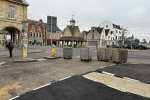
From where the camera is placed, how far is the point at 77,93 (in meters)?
3.66

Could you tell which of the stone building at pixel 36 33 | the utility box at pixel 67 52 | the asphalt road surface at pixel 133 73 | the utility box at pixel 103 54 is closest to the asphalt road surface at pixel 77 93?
the asphalt road surface at pixel 133 73

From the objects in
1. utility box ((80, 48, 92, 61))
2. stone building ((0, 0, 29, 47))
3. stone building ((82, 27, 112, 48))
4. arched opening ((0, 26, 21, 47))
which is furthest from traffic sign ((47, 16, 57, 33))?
stone building ((82, 27, 112, 48))

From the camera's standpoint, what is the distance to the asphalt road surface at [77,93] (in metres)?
3.38

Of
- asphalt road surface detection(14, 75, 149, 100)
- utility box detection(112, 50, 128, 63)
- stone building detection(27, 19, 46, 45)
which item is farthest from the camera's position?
stone building detection(27, 19, 46, 45)

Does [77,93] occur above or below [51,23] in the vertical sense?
below

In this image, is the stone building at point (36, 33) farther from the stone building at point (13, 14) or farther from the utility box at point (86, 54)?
the utility box at point (86, 54)

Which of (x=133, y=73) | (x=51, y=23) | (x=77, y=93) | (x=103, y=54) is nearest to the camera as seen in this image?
(x=77, y=93)

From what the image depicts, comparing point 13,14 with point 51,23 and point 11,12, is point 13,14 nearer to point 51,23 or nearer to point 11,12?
point 11,12

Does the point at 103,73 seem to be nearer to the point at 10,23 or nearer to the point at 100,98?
the point at 100,98

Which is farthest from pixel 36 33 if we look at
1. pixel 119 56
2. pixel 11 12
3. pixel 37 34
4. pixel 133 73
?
pixel 133 73

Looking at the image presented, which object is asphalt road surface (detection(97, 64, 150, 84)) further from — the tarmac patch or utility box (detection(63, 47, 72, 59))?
utility box (detection(63, 47, 72, 59))

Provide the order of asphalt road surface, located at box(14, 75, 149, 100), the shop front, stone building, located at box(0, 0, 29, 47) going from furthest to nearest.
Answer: the shop front
stone building, located at box(0, 0, 29, 47)
asphalt road surface, located at box(14, 75, 149, 100)

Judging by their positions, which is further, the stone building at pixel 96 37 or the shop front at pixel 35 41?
the shop front at pixel 35 41

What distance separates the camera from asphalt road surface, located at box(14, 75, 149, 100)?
11.1 ft
